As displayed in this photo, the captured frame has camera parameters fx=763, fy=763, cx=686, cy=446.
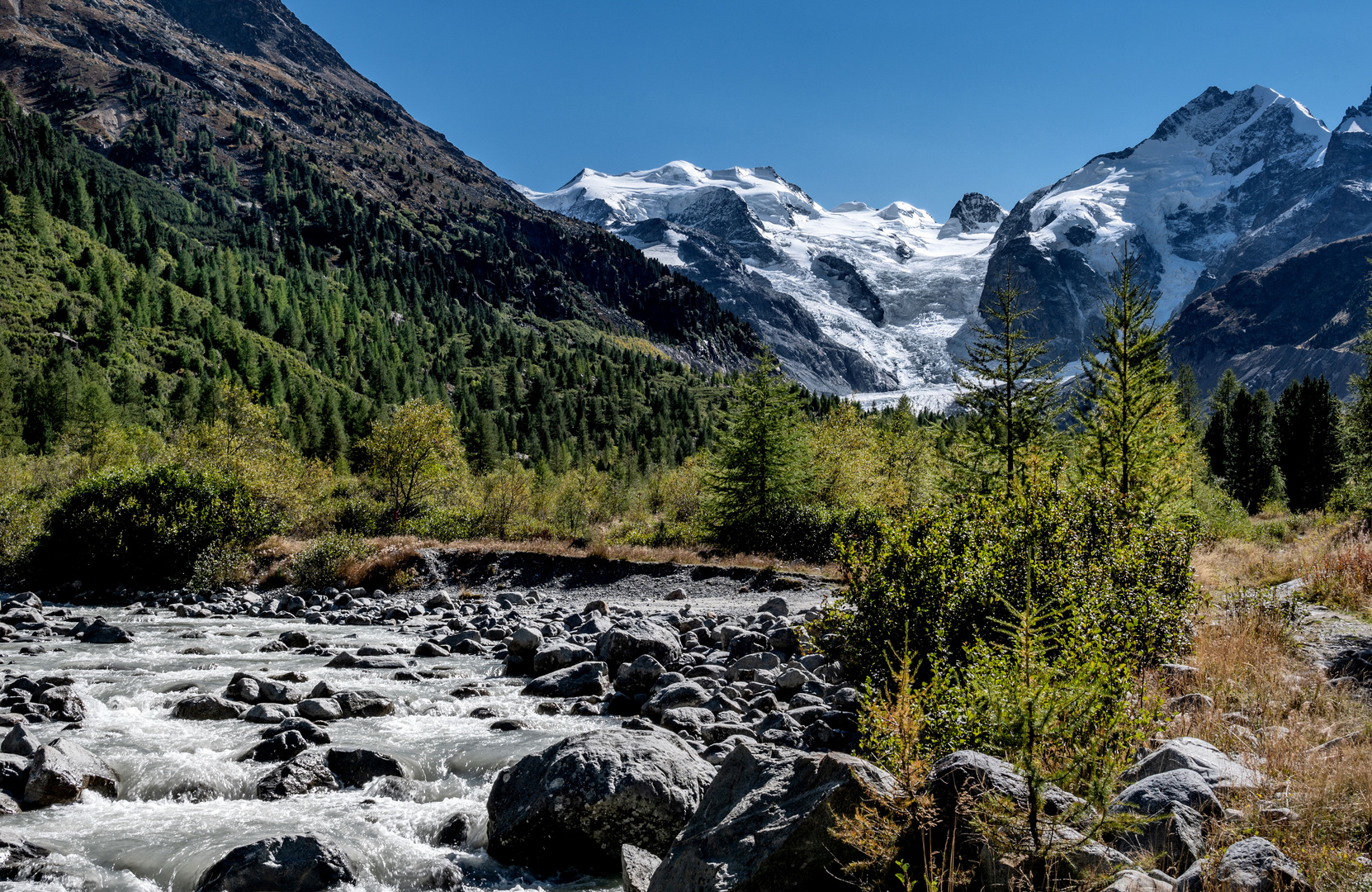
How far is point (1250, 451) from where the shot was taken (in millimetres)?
79438

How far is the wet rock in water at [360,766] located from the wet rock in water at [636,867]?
15.5 feet

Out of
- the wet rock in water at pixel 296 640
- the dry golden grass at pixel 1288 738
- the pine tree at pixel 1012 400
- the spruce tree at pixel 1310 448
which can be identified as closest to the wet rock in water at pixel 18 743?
the wet rock in water at pixel 296 640

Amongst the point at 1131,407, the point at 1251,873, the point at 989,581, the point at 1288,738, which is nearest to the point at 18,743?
the point at 989,581

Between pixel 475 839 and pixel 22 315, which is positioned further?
pixel 22 315

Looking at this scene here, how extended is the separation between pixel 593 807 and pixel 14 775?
7.50m

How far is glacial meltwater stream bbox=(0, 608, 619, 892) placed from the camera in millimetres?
8039

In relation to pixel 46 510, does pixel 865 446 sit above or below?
above

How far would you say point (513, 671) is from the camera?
56.5ft

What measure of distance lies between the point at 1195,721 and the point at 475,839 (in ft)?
26.1

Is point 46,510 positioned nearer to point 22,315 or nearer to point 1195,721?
point 1195,721

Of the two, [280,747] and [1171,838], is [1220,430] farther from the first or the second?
[280,747]

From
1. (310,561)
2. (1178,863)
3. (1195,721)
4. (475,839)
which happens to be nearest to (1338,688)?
(1195,721)

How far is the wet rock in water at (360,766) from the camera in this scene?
33.4 ft

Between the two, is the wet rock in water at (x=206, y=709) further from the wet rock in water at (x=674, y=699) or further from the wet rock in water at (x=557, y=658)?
the wet rock in water at (x=674, y=699)
